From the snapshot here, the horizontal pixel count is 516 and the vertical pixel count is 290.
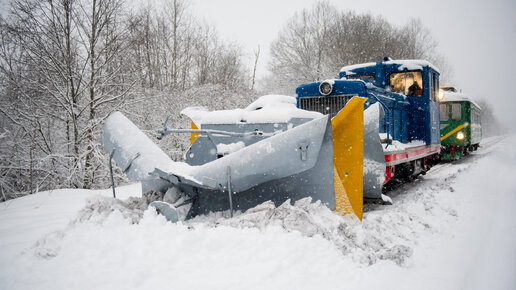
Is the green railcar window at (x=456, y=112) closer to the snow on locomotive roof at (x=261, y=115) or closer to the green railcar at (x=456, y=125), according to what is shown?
the green railcar at (x=456, y=125)

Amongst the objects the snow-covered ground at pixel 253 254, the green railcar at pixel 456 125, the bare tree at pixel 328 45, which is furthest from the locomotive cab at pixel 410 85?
the bare tree at pixel 328 45

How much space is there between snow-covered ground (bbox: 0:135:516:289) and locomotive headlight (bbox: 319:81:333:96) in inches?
105

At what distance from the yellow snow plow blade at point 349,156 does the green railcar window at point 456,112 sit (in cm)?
1338

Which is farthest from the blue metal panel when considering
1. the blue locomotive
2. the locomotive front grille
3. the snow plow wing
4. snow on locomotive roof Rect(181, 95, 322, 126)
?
the snow plow wing

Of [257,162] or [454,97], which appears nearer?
[257,162]

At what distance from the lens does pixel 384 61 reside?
24.8 ft

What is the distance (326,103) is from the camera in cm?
580

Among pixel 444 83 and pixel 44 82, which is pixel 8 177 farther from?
pixel 444 83

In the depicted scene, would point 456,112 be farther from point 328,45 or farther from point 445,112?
point 328,45

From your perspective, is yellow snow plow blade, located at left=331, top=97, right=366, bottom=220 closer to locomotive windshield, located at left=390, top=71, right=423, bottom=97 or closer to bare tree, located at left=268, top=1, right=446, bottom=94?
locomotive windshield, located at left=390, top=71, right=423, bottom=97

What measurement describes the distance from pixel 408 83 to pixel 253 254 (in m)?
6.61

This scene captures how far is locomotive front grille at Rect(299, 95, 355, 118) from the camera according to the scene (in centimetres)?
565

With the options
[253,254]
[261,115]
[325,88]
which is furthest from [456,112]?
[253,254]

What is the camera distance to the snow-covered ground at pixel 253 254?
90.4 inches
